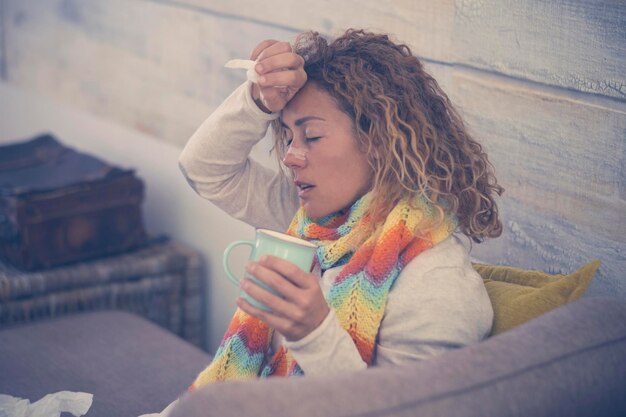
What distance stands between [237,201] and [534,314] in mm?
658

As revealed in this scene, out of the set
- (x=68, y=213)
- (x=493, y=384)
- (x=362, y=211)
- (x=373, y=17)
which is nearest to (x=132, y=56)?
(x=68, y=213)

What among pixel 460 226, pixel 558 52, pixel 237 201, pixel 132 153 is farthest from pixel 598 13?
pixel 132 153

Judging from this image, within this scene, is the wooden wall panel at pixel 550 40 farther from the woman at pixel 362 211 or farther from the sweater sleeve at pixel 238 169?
the sweater sleeve at pixel 238 169

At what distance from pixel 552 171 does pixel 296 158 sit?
1.63 ft

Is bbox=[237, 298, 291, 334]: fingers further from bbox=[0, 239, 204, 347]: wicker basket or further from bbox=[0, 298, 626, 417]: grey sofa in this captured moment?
bbox=[0, 239, 204, 347]: wicker basket

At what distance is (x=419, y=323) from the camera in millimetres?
1307

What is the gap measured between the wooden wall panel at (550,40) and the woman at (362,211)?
24 centimetres

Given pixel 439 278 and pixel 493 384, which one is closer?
pixel 493 384

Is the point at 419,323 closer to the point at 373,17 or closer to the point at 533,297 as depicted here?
the point at 533,297

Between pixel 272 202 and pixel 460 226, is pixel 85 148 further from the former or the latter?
pixel 460 226

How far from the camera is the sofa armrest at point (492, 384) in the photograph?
1.01 meters

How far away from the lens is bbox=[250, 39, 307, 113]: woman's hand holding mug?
1481 millimetres

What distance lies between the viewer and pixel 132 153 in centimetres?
306

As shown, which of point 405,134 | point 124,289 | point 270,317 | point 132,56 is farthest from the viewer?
point 132,56
